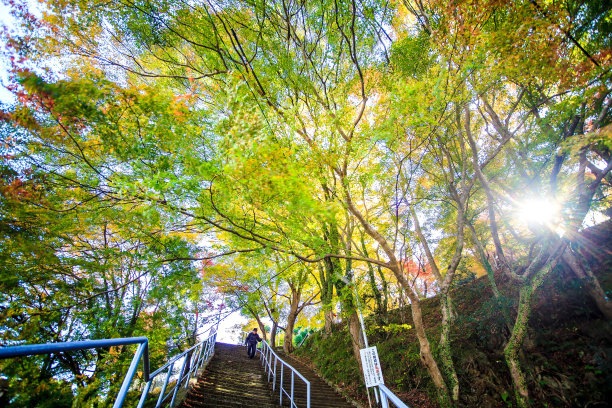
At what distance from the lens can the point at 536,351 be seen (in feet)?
17.0

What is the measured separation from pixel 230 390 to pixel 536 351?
278 inches

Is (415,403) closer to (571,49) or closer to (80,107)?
(571,49)

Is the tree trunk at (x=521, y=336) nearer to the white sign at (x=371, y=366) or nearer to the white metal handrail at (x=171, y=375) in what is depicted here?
the white sign at (x=371, y=366)

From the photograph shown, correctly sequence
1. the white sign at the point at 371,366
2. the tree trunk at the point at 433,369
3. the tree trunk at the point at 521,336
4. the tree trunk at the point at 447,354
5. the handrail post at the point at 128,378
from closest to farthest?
the handrail post at the point at 128,378 < the white sign at the point at 371,366 < the tree trunk at the point at 521,336 < the tree trunk at the point at 433,369 < the tree trunk at the point at 447,354

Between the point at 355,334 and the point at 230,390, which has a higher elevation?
the point at 355,334

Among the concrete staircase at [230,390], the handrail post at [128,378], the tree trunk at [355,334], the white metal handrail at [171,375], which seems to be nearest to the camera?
the handrail post at [128,378]

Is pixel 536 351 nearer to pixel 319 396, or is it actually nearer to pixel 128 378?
pixel 319 396

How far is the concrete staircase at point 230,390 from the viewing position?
4.75 metres

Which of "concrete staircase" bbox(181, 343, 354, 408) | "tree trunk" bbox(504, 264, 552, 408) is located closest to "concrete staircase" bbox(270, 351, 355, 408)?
"concrete staircase" bbox(181, 343, 354, 408)

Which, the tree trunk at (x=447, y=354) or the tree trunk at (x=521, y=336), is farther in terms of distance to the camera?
the tree trunk at (x=447, y=354)

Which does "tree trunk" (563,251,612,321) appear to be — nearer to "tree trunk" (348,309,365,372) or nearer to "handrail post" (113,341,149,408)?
"tree trunk" (348,309,365,372)

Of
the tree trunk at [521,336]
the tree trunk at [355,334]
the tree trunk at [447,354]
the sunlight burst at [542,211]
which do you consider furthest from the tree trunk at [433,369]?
the sunlight burst at [542,211]

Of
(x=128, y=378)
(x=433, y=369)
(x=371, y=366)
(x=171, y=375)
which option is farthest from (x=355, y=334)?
(x=128, y=378)

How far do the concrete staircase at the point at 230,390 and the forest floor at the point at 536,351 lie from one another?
297 cm
